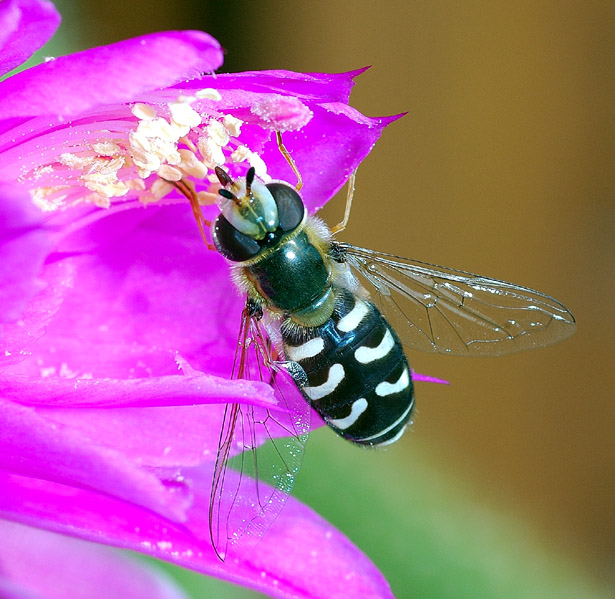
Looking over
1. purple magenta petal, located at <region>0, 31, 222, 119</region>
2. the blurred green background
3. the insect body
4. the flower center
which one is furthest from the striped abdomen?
the blurred green background

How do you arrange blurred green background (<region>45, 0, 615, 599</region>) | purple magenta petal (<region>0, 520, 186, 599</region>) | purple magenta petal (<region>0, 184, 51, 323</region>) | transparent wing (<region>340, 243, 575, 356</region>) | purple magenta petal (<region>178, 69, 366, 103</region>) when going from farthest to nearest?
1. blurred green background (<region>45, 0, 615, 599</region>)
2. purple magenta petal (<region>0, 520, 186, 599</region>)
3. transparent wing (<region>340, 243, 575, 356</region>)
4. purple magenta petal (<region>178, 69, 366, 103</region>)
5. purple magenta petal (<region>0, 184, 51, 323</region>)

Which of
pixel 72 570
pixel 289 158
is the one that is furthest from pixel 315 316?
pixel 72 570

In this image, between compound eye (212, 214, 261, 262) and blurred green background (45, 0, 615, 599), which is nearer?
compound eye (212, 214, 261, 262)

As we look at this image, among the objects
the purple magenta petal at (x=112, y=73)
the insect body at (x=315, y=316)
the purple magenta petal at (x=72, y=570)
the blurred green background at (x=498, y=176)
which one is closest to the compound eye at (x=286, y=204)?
the insect body at (x=315, y=316)

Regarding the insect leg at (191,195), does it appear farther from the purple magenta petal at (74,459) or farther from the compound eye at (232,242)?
the purple magenta petal at (74,459)

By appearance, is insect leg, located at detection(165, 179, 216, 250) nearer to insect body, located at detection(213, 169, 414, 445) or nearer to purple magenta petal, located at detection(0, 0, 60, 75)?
insect body, located at detection(213, 169, 414, 445)

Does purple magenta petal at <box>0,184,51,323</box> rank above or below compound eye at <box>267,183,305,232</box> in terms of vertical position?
above

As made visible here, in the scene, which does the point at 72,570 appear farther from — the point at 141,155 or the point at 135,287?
the point at 141,155
